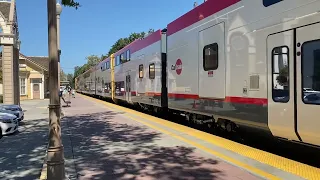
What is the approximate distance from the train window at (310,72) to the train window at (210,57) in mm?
3229

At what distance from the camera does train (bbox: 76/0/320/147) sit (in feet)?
19.9

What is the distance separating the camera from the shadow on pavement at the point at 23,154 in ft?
22.4

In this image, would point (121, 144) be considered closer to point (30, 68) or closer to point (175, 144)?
point (175, 144)

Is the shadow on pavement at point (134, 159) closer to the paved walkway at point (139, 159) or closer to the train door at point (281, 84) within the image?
the paved walkway at point (139, 159)

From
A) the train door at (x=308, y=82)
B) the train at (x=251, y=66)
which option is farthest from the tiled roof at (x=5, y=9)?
the train door at (x=308, y=82)

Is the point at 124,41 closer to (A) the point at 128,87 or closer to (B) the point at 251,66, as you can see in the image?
(A) the point at 128,87

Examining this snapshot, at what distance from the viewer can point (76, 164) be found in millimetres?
7172

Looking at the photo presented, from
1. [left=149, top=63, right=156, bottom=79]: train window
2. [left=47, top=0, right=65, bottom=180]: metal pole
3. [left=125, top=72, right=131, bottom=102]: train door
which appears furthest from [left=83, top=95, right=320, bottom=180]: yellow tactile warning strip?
[left=125, top=72, right=131, bottom=102]: train door

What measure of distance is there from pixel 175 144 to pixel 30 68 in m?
41.7

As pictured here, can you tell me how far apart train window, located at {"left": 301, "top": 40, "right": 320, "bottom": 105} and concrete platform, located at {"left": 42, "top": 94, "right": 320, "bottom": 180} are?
128 cm

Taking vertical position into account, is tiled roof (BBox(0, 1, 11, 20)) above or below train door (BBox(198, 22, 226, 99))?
above

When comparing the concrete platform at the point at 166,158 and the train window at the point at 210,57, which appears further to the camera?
the train window at the point at 210,57

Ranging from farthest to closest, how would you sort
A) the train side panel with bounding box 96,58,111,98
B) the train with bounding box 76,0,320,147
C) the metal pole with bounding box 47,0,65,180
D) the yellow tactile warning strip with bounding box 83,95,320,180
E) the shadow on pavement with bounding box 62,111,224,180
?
the train side panel with bounding box 96,58,111,98, the shadow on pavement with bounding box 62,111,224,180, the yellow tactile warning strip with bounding box 83,95,320,180, the train with bounding box 76,0,320,147, the metal pole with bounding box 47,0,65,180

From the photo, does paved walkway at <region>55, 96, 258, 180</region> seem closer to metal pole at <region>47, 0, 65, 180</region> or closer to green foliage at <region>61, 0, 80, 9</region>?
metal pole at <region>47, 0, 65, 180</region>
